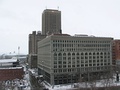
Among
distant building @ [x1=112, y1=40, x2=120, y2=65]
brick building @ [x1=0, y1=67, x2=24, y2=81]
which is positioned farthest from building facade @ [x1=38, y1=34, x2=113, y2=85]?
distant building @ [x1=112, y1=40, x2=120, y2=65]

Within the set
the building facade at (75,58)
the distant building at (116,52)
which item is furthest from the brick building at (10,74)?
the distant building at (116,52)

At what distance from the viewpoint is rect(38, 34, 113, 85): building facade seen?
70.9 metres

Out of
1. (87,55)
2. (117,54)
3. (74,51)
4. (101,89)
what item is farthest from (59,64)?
(117,54)

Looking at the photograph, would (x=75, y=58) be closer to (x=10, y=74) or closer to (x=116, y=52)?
(x=10, y=74)

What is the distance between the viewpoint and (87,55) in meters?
77.4

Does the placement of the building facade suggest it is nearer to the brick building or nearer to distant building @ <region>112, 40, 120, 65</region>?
the brick building

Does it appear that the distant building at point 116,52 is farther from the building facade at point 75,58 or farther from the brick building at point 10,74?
the brick building at point 10,74

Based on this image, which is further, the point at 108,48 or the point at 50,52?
the point at 108,48

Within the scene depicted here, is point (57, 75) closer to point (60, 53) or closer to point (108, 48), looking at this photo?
point (60, 53)

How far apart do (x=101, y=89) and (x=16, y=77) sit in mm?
46978

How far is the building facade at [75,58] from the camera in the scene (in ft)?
233

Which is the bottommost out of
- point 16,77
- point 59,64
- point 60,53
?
point 16,77

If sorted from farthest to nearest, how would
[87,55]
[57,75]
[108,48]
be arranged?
1. [108,48]
2. [87,55]
3. [57,75]

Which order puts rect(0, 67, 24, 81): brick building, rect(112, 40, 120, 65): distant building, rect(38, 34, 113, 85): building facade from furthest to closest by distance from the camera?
rect(112, 40, 120, 65): distant building < rect(0, 67, 24, 81): brick building < rect(38, 34, 113, 85): building facade
